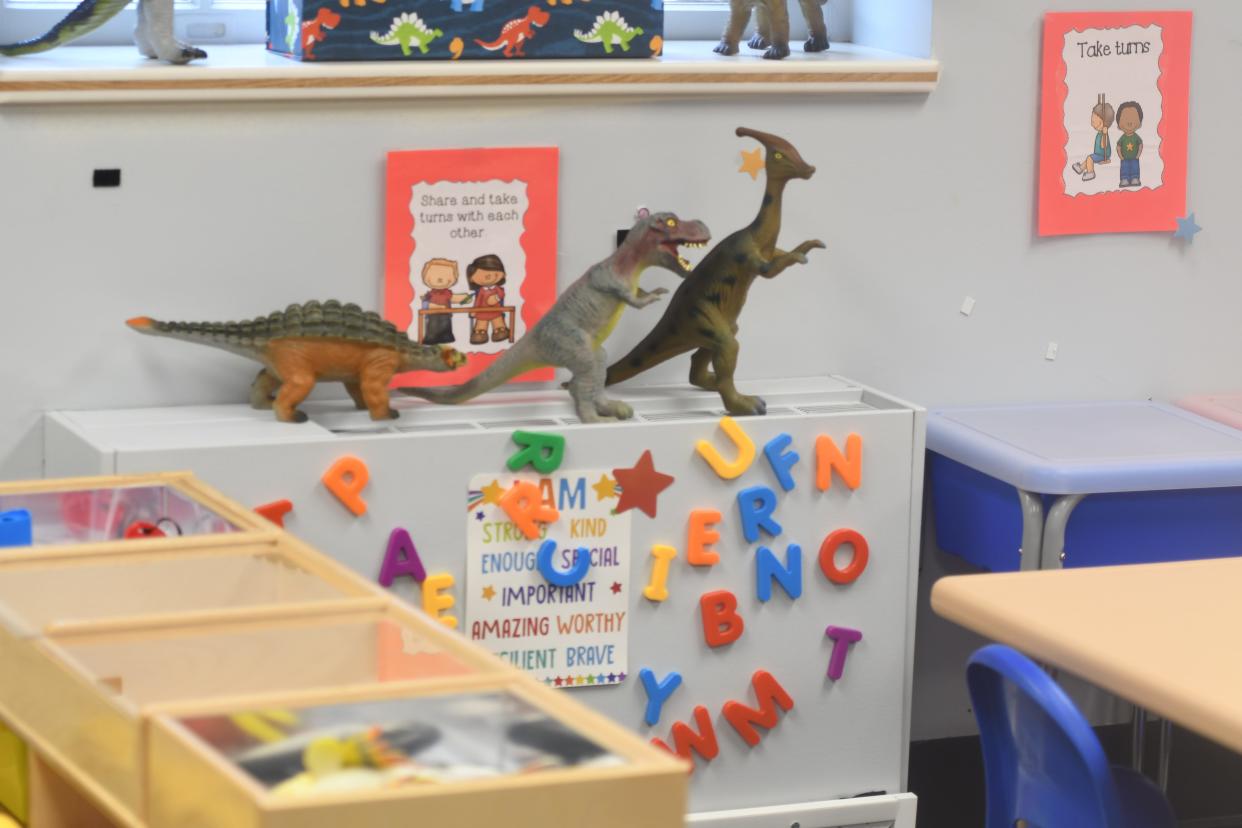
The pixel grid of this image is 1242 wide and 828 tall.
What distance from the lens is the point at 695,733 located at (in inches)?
97.6

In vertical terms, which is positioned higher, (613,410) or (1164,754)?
(613,410)

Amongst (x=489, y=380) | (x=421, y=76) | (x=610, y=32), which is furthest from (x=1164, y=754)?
(x=421, y=76)

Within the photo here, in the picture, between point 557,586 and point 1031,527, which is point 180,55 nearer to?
point 557,586

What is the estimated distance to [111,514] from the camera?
5.97ft

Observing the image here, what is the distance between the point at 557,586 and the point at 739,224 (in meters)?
0.57

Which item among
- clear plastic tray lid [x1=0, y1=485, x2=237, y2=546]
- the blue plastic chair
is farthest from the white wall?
the blue plastic chair

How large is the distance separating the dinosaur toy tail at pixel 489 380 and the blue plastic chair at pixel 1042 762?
0.78 metres

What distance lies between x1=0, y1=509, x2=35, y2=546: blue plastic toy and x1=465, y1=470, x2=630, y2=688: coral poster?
0.67 m

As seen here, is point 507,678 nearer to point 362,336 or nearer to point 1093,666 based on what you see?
point 1093,666

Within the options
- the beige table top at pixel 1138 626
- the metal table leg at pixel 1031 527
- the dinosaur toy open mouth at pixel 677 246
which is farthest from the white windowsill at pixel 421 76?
the beige table top at pixel 1138 626

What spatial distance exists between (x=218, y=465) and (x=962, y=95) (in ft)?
3.84

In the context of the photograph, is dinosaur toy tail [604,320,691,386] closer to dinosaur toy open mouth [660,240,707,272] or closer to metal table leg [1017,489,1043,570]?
dinosaur toy open mouth [660,240,707,272]

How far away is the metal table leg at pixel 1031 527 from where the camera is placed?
244 cm

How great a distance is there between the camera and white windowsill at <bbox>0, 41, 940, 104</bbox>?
89.0 inches
